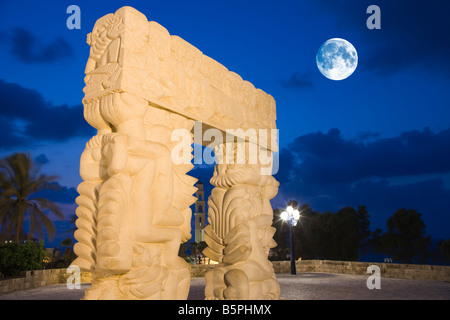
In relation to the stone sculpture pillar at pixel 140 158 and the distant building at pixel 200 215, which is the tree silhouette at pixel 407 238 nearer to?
the distant building at pixel 200 215

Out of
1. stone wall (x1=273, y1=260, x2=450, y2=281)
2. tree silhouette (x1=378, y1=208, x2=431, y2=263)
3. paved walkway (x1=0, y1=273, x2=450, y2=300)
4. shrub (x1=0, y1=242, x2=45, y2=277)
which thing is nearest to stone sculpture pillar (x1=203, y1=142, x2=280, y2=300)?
paved walkway (x1=0, y1=273, x2=450, y2=300)

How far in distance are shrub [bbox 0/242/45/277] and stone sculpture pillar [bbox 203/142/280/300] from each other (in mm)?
6411

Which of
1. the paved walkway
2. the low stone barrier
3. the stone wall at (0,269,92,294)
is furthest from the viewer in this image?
the low stone barrier

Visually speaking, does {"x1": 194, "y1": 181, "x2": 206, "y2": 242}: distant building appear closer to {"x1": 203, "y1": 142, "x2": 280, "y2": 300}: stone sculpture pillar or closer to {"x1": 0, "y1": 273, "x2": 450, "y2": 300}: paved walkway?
{"x1": 0, "y1": 273, "x2": 450, "y2": 300}: paved walkway

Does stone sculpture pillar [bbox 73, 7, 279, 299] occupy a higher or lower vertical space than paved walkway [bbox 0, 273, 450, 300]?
higher

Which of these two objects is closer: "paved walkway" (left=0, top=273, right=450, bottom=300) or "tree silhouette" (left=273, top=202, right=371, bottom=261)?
"paved walkway" (left=0, top=273, right=450, bottom=300)

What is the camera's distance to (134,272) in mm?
3055

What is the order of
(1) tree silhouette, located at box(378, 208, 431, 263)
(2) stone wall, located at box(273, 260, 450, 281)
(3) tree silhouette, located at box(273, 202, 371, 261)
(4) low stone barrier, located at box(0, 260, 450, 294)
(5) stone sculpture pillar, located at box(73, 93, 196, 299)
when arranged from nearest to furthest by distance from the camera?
(5) stone sculpture pillar, located at box(73, 93, 196, 299), (4) low stone barrier, located at box(0, 260, 450, 294), (2) stone wall, located at box(273, 260, 450, 281), (1) tree silhouette, located at box(378, 208, 431, 263), (3) tree silhouette, located at box(273, 202, 371, 261)

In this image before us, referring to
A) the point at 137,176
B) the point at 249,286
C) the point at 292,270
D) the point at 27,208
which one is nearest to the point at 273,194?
the point at 249,286

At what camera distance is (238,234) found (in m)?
4.56

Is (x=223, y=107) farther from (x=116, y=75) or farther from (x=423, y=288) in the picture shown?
(x=423, y=288)

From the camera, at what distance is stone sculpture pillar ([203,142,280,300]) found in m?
4.52
